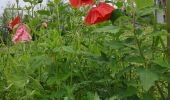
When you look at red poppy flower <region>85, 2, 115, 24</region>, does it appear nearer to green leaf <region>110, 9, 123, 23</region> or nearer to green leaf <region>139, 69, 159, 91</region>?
green leaf <region>110, 9, 123, 23</region>

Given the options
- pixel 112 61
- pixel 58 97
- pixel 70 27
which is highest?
pixel 70 27

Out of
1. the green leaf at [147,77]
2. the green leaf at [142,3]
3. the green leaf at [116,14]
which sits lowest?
the green leaf at [147,77]

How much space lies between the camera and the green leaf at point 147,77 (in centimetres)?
120

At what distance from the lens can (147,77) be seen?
1230 mm

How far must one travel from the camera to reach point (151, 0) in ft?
4.26

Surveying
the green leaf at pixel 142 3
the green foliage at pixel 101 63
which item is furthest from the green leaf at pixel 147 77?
the green leaf at pixel 142 3

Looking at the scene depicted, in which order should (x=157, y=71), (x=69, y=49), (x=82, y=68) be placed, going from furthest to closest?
(x=82, y=68), (x=69, y=49), (x=157, y=71)

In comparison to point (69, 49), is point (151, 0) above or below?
above

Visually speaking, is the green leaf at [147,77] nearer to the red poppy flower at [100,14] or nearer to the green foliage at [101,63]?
the green foliage at [101,63]

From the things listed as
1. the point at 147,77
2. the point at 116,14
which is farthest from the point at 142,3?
the point at 147,77

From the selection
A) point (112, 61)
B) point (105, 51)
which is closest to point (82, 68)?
point (105, 51)

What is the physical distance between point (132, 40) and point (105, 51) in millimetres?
246

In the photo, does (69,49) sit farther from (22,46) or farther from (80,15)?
(22,46)

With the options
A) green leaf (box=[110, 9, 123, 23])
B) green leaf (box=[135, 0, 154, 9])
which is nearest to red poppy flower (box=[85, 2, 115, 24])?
green leaf (box=[110, 9, 123, 23])
